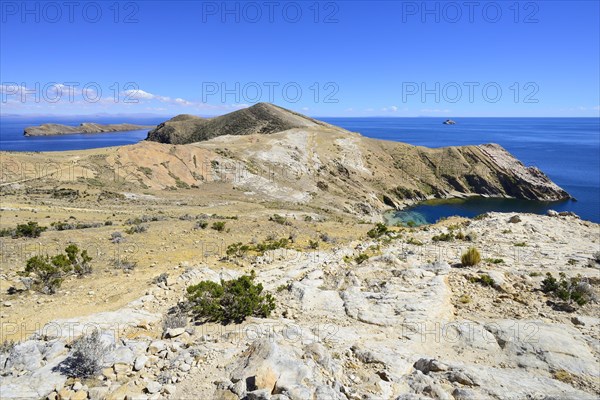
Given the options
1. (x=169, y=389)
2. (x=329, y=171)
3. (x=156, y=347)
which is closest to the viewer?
(x=169, y=389)

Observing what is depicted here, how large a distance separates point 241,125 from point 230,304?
108 meters

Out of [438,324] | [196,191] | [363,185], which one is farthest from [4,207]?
[363,185]

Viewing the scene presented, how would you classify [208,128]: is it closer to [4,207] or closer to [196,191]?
[196,191]

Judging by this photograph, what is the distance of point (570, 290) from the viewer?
34.9ft

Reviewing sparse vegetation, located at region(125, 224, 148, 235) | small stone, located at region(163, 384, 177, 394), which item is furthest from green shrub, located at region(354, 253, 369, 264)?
sparse vegetation, located at region(125, 224, 148, 235)

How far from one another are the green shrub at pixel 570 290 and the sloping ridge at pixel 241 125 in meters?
93.3

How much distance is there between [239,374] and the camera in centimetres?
638

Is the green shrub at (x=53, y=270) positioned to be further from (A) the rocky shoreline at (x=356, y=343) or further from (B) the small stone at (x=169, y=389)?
(B) the small stone at (x=169, y=389)

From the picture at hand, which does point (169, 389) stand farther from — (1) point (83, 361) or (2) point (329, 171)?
(2) point (329, 171)

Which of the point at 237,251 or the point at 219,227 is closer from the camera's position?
the point at 237,251

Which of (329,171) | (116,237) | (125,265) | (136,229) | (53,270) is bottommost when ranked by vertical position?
(125,265)

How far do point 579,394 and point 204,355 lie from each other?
281 inches

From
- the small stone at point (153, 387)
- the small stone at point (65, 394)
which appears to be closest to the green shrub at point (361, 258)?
the small stone at point (153, 387)

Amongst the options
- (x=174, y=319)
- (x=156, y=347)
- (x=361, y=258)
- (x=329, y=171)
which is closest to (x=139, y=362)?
(x=156, y=347)
